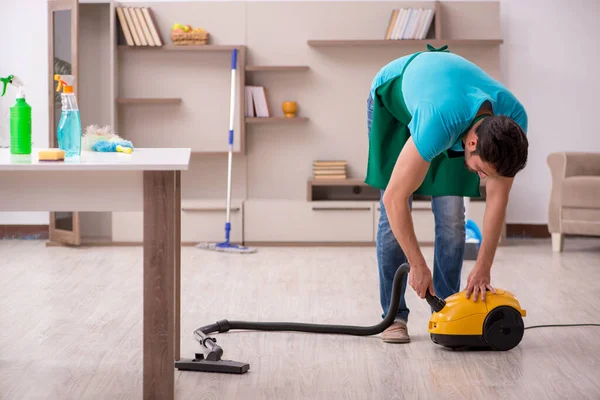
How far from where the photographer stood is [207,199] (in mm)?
5699

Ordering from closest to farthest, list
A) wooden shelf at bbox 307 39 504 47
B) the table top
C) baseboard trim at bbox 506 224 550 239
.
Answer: the table top, wooden shelf at bbox 307 39 504 47, baseboard trim at bbox 506 224 550 239

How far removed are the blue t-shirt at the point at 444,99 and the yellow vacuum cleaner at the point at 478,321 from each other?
1.67ft

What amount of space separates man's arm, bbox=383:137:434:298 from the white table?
56 cm

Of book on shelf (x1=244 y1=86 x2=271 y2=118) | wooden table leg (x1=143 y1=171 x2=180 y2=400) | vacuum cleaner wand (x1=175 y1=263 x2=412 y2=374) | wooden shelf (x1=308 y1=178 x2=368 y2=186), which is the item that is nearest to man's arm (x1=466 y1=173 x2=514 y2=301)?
vacuum cleaner wand (x1=175 y1=263 x2=412 y2=374)

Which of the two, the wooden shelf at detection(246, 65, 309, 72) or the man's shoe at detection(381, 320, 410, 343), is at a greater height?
the wooden shelf at detection(246, 65, 309, 72)

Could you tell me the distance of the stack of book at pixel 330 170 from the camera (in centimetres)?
554

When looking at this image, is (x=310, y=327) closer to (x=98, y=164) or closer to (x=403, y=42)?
(x=98, y=164)

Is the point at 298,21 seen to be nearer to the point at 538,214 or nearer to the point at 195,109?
the point at 195,109

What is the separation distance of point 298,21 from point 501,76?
148 cm

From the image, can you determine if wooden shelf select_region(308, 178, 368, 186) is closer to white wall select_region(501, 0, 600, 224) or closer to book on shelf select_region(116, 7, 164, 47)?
white wall select_region(501, 0, 600, 224)

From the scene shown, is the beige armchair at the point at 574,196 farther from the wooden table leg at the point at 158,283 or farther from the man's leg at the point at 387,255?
the wooden table leg at the point at 158,283

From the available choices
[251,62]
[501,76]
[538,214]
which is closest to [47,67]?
[251,62]

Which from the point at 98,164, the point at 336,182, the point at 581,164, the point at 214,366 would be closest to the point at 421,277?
the point at 214,366

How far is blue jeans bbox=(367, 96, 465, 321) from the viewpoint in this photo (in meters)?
2.77
